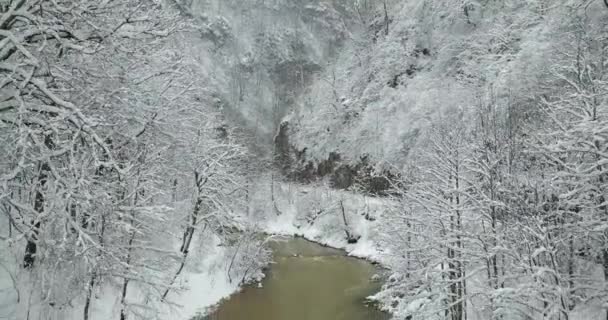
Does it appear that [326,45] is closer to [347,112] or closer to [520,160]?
[347,112]

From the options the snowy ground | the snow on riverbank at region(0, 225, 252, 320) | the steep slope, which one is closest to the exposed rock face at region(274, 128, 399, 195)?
the steep slope

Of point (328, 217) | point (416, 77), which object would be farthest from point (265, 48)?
point (328, 217)

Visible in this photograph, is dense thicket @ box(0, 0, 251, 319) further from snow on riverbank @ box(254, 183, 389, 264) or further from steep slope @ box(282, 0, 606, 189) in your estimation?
steep slope @ box(282, 0, 606, 189)

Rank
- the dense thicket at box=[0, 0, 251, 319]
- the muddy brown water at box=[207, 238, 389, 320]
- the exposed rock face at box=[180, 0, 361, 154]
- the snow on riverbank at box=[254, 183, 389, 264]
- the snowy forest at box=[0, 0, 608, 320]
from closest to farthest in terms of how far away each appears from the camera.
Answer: the dense thicket at box=[0, 0, 251, 319] → the snowy forest at box=[0, 0, 608, 320] → the muddy brown water at box=[207, 238, 389, 320] → the snow on riverbank at box=[254, 183, 389, 264] → the exposed rock face at box=[180, 0, 361, 154]

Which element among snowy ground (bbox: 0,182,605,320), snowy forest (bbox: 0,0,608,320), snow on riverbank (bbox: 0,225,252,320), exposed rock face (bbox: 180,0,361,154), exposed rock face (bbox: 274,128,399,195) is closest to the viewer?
snowy forest (bbox: 0,0,608,320)

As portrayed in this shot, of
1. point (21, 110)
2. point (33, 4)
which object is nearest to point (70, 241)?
point (21, 110)

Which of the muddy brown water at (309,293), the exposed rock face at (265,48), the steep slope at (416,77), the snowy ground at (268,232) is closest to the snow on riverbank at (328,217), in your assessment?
the snowy ground at (268,232)
